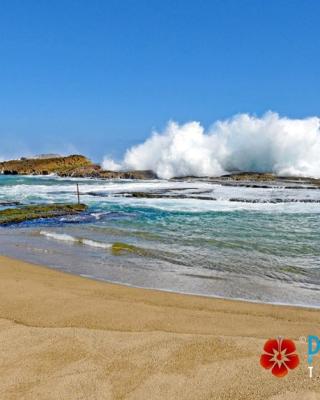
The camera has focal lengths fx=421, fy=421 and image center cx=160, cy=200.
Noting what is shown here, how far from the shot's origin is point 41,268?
956 centimetres

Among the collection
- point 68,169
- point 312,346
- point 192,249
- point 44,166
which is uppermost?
point 44,166

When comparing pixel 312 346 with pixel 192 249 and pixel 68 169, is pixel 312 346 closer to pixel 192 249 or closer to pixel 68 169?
pixel 192 249

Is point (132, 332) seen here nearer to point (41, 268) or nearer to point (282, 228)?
point (41, 268)

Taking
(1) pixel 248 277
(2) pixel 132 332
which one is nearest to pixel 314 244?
(1) pixel 248 277

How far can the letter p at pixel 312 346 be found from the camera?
4.42 m

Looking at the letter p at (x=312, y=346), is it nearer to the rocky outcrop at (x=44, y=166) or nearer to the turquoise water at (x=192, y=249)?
the turquoise water at (x=192, y=249)

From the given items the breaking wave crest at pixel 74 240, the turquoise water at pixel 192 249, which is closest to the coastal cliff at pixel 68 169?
the turquoise water at pixel 192 249

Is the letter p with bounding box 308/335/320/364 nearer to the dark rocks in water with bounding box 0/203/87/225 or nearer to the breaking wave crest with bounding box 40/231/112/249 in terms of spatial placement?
the breaking wave crest with bounding box 40/231/112/249

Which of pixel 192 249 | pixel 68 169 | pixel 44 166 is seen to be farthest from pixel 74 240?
pixel 44 166

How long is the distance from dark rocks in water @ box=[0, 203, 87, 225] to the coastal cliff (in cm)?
4118

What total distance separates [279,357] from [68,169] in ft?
289

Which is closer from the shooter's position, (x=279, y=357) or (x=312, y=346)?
(x=279, y=357)

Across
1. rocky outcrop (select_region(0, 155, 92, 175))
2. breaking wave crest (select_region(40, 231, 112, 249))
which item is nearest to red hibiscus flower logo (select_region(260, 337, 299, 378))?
breaking wave crest (select_region(40, 231, 112, 249))

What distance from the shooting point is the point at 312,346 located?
4.73 m
